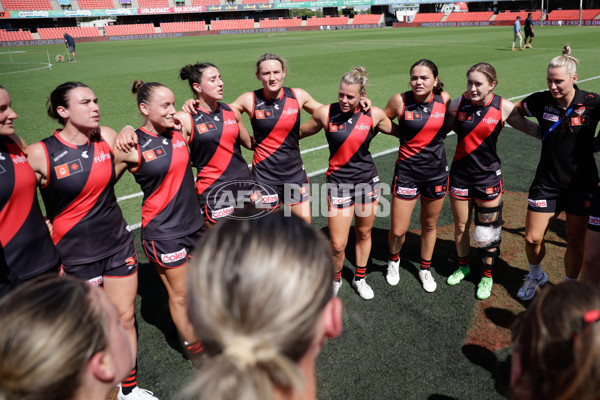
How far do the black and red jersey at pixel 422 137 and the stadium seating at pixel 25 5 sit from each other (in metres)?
72.3

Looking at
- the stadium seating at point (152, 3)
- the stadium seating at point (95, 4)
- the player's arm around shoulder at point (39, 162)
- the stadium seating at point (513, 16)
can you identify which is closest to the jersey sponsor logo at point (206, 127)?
the player's arm around shoulder at point (39, 162)

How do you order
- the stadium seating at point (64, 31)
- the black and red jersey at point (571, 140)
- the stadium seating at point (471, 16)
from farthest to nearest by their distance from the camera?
the stadium seating at point (471, 16) → the stadium seating at point (64, 31) → the black and red jersey at point (571, 140)

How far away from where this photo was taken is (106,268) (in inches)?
131

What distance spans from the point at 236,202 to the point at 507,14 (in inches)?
2565

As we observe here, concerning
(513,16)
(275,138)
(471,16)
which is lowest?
(275,138)

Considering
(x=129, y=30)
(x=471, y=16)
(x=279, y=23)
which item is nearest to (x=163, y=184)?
(x=129, y=30)

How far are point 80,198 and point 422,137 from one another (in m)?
3.33

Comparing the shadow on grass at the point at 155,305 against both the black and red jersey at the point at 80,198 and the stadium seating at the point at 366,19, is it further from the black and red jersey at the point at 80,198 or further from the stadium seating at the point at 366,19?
the stadium seating at the point at 366,19

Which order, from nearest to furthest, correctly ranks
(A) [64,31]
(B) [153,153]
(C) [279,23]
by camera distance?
(B) [153,153] → (A) [64,31] → (C) [279,23]

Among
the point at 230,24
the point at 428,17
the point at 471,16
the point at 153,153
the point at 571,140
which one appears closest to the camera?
the point at 153,153

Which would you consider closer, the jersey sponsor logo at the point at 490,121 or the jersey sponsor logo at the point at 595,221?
the jersey sponsor logo at the point at 595,221

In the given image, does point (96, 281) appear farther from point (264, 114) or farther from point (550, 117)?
point (550, 117)

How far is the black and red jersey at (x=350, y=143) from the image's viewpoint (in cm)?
439

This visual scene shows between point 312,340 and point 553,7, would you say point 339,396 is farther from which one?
point 553,7
